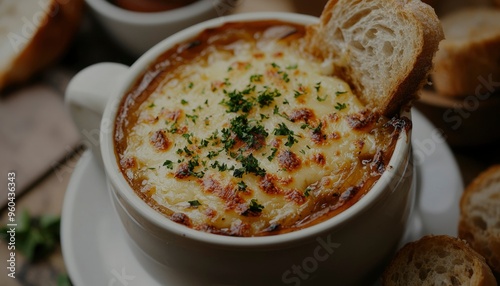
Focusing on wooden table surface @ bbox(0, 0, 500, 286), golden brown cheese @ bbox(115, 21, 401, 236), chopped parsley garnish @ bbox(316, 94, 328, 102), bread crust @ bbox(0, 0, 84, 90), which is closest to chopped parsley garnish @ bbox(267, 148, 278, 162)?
golden brown cheese @ bbox(115, 21, 401, 236)

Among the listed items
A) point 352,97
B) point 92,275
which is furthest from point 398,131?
point 92,275

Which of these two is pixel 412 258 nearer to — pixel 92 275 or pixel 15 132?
pixel 92 275

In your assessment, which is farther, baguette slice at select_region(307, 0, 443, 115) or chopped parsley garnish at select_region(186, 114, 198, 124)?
chopped parsley garnish at select_region(186, 114, 198, 124)

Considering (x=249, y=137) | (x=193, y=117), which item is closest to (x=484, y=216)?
(x=249, y=137)

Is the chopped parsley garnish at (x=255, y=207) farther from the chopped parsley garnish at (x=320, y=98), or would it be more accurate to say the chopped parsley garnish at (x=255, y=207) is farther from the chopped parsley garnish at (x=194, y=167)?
the chopped parsley garnish at (x=320, y=98)

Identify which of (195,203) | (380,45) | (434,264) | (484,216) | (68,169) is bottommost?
(68,169)

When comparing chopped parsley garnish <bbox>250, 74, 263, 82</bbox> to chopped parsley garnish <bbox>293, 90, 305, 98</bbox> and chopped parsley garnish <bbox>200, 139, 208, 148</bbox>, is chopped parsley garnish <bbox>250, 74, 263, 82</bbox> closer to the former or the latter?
chopped parsley garnish <bbox>293, 90, 305, 98</bbox>

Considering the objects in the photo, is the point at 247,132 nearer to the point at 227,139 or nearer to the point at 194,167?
the point at 227,139
